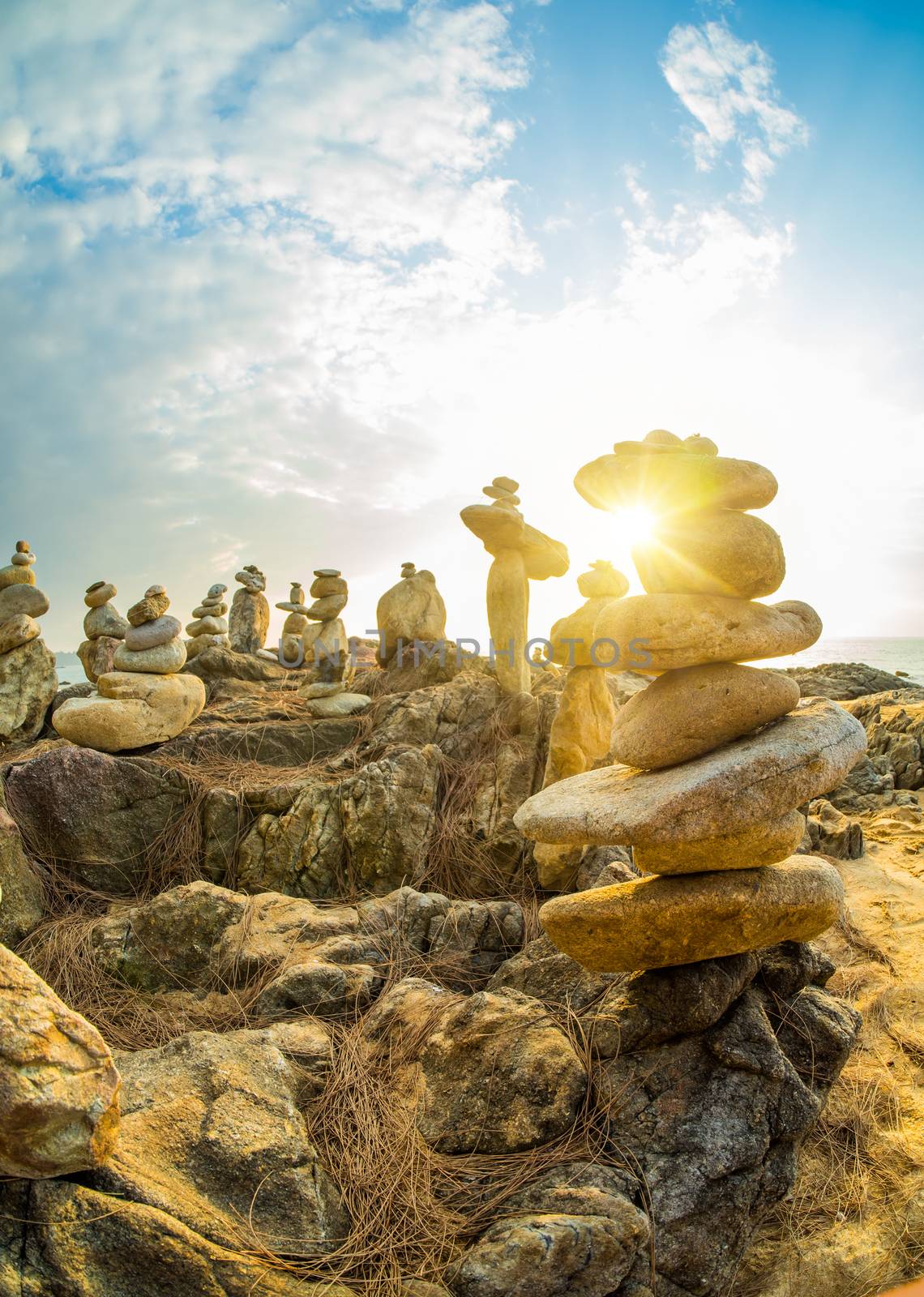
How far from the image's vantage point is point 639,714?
3.76 m

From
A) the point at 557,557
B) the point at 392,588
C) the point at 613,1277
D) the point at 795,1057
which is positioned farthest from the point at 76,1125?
the point at 392,588

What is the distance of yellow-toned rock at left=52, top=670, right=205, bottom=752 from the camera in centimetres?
732

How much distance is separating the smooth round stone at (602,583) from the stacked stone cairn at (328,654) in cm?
350

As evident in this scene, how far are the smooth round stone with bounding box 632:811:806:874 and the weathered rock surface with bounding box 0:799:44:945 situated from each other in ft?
16.3

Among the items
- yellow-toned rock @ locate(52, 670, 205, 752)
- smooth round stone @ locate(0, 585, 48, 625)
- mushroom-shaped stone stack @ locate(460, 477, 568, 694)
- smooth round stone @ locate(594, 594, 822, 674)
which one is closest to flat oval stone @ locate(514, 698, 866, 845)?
smooth round stone @ locate(594, 594, 822, 674)

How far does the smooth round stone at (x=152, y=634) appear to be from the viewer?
777cm

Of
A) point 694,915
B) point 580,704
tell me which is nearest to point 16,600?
point 580,704

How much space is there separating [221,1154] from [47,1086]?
0.81 meters

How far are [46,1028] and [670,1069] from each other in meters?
2.52

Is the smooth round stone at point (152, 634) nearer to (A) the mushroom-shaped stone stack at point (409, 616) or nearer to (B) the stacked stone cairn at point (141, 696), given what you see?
(B) the stacked stone cairn at point (141, 696)

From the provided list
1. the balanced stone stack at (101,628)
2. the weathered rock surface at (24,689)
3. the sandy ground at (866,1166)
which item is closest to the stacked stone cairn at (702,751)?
the sandy ground at (866,1166)

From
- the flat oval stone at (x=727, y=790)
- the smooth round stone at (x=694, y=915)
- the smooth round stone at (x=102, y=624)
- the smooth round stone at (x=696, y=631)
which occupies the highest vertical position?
the smooth round stone at (x=102, y=624)

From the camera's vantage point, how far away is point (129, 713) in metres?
7.43

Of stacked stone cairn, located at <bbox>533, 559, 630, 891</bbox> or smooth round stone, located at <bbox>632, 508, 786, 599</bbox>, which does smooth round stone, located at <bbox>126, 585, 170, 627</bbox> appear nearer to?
stacked stone cairn, located at <bbox>533, 559, 630, 891</bbox>
